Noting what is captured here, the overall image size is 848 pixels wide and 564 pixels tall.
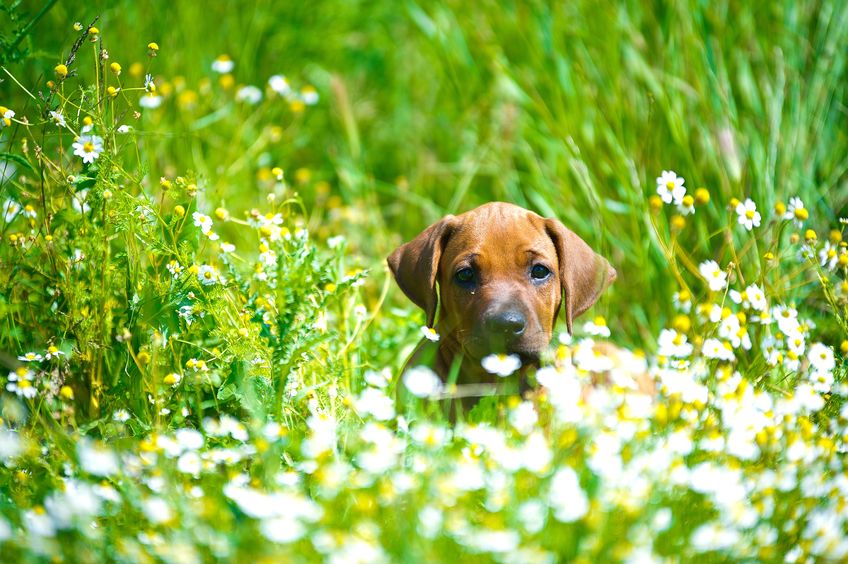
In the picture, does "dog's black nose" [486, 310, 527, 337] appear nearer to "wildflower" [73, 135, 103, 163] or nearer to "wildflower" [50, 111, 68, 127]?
"wildflower" [73, 135, 103, 163]

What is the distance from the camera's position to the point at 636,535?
221 cm

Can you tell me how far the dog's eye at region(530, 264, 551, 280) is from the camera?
3711 mm

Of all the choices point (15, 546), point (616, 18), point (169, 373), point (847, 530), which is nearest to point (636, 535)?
point (847, 530)

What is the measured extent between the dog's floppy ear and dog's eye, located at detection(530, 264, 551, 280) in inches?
2.7

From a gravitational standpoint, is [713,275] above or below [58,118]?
below

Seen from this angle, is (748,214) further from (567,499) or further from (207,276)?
(207,276)

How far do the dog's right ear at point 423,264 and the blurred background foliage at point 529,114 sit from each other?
907mm

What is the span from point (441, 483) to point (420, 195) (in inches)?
155

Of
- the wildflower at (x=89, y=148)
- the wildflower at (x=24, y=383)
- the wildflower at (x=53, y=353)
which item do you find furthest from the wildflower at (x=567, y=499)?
the wildflower at (x=89, y=148)

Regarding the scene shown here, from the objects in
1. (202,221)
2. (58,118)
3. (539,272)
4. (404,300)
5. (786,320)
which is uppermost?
(404,300)

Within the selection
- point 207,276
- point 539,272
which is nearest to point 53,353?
point 207,276

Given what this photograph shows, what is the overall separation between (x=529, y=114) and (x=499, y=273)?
7.82 ft

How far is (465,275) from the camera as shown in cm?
371

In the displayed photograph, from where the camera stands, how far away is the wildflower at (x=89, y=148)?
320cm
